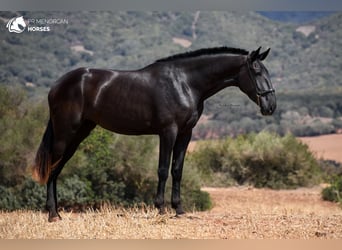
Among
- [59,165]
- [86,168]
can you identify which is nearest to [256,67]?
[59,165]

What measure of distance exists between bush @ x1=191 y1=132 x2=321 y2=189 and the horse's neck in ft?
28.5

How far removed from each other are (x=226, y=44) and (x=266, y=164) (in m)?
8.83

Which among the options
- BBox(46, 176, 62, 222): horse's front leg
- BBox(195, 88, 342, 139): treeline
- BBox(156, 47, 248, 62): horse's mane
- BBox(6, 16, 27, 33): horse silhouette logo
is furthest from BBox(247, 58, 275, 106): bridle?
BBox(195, 88, 342, 139): treeline

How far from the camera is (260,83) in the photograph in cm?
650

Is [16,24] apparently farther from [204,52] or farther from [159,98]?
[204,52]

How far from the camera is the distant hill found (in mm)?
20109

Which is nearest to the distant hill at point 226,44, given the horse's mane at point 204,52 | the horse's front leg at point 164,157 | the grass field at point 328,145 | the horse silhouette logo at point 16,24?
the grass field at point 328,145

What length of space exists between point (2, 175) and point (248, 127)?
12.6 meters

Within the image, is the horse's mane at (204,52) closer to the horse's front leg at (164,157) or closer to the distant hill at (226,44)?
the horse's front leg at (164,157)

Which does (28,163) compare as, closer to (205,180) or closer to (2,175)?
(2,175)

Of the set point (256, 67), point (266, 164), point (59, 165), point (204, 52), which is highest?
point (204, 52)

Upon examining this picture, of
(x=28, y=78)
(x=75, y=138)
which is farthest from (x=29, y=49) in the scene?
(x=75, y=138)

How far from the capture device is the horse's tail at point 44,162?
684 cm

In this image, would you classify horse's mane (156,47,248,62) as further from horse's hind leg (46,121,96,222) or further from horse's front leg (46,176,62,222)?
horse's front leg (46,176,62,222)
